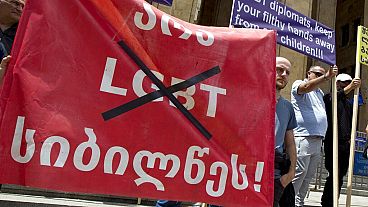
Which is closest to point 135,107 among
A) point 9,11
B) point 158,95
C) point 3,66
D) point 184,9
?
point 158,95

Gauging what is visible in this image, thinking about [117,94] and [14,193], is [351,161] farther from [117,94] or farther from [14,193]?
[14,193]

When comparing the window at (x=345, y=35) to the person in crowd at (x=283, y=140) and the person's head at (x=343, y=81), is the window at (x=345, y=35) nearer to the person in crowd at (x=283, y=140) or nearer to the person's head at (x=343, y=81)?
the person's head at (x=343, y=81)

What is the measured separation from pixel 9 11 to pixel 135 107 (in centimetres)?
118

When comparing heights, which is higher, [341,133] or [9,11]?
[9,11]

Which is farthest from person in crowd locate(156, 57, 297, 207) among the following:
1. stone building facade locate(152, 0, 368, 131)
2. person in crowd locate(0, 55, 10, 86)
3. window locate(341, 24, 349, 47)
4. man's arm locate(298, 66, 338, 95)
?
window locate(341, 24, 349, 47)

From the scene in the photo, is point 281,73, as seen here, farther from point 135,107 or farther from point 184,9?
point 184,9

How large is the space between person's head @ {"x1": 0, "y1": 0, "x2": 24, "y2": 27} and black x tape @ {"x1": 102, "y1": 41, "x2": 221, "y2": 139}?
930 millimetres

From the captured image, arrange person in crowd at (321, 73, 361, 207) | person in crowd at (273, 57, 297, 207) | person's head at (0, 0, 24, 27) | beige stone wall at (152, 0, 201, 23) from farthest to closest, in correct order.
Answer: beige stone wall at (152, 0, 201, 23)
person in crowd at (321, 73, 361, 207)
person in crowd at (273, 57, 297, 207)
person's head at (0, 0, 24, 27)

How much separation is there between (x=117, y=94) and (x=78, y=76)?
22 centimetres

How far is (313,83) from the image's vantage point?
4215 mm

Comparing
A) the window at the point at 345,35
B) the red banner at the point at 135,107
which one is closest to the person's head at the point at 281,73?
the red banner at the point at 135,107

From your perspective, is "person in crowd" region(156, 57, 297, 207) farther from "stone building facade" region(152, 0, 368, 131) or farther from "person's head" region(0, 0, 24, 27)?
"stone building facade" region(152, 0, 368, 131)

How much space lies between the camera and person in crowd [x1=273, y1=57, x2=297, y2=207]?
320cm

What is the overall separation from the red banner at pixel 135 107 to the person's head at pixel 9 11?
710 millimetres
